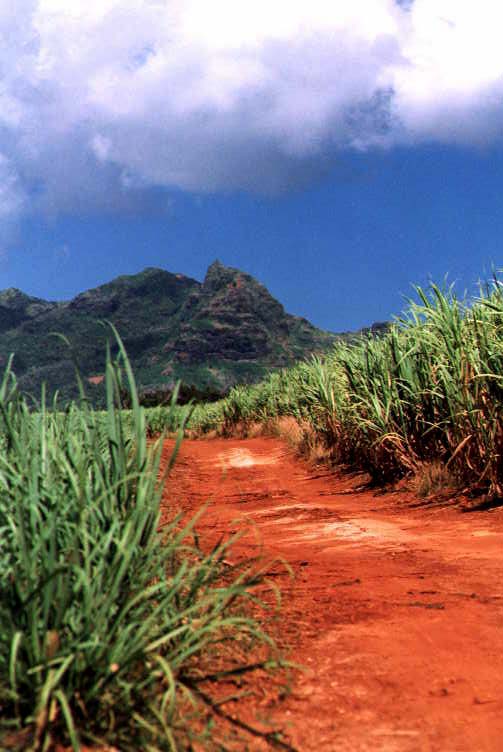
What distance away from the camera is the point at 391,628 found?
256 cm

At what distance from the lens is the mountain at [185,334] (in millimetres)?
148125

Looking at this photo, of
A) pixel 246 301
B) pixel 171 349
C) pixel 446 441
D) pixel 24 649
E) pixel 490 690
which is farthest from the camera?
pixel 246 301

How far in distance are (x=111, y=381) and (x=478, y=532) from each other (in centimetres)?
320

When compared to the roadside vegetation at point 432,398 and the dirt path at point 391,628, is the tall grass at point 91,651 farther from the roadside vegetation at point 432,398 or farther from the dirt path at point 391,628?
the roadside vegetation at point 432,398

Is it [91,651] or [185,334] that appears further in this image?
[185,334]

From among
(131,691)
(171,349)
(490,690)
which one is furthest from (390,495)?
(171,349)

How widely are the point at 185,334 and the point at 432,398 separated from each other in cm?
15999

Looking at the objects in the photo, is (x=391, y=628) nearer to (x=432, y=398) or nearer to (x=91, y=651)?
(x=91, y=651)

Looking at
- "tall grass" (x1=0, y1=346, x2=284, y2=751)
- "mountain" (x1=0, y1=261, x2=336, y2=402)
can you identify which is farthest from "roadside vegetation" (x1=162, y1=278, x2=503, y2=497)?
"mountain" (x1=0, y1=261, x2=336, y2=402)

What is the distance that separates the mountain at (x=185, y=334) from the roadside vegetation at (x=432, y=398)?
125 metres

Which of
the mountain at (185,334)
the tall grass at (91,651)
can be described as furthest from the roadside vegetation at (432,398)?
the mountain at (185,334)

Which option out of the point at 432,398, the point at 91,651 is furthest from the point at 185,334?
the point at 91,651

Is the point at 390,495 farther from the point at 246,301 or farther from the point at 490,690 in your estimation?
the point at 246,301

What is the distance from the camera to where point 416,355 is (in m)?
6.52
